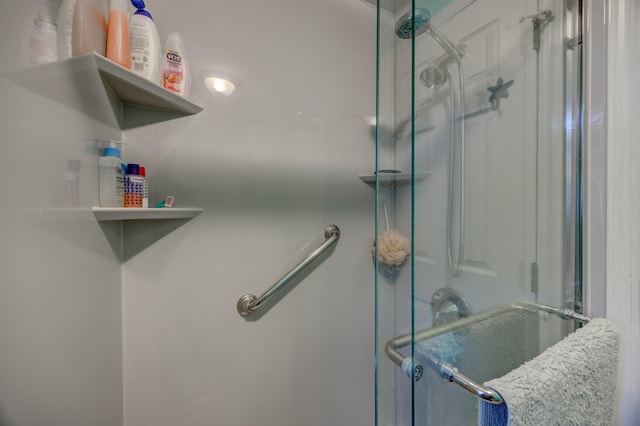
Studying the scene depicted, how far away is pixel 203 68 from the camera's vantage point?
2.50 ft

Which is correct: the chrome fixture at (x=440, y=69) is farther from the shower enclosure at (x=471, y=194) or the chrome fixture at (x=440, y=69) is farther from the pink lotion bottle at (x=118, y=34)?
the pink lotion bottle at (x=118, y=34)

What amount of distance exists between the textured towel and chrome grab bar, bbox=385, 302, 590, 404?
0.03 metres

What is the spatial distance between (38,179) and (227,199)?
1.39 feet

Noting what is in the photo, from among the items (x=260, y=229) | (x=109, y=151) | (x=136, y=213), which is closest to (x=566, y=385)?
(x=260, y=229)

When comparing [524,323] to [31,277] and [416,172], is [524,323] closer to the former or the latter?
[416,172]

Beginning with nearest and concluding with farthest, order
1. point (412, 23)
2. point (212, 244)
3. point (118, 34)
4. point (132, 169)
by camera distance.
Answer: point (412, 23) → point (118, 34) → point (132, 169) → point (212, 244)

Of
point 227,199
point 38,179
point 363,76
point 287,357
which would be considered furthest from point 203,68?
point 287,357

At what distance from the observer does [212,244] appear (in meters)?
0.78

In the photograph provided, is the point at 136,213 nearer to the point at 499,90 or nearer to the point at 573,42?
the point at 499,90

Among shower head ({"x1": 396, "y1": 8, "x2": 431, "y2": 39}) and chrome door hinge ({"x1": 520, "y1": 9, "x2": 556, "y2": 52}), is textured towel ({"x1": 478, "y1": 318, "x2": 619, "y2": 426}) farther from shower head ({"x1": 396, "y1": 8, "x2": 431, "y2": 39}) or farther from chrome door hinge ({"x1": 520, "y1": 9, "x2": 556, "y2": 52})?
chrome door hinge ({"x1": 520, "y1": 9, "x2": 556, "y2": 52})

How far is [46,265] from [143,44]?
55 cm

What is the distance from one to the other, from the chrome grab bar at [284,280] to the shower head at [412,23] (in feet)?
2.18

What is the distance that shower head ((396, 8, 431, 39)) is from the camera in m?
0.41

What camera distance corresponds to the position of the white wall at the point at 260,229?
73 cm
